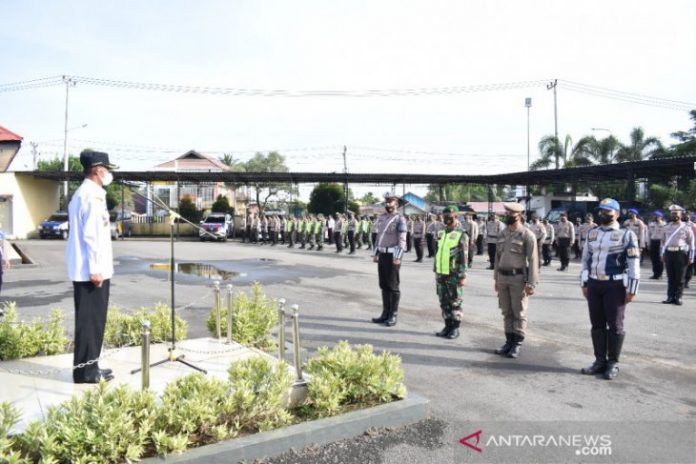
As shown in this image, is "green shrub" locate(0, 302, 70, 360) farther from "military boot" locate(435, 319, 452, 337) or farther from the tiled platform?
"military boot" locate(435, 319, 452, 337)

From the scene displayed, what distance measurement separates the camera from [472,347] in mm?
6605

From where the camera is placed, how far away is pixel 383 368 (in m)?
4.39

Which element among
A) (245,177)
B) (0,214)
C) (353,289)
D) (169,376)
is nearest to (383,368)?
(169,376)

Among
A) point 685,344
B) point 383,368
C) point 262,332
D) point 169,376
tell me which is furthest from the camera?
point 685,344

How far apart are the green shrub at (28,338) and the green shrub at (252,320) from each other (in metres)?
1.65

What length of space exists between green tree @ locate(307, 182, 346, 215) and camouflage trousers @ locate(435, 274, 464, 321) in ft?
118

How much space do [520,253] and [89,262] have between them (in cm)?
463

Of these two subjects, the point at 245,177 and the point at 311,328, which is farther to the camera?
the point at 245,177

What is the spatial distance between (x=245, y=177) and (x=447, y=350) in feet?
90.3

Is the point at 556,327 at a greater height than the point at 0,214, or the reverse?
the point at 0,214

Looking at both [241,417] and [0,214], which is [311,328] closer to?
[241,417]

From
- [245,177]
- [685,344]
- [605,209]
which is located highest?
[245,177]

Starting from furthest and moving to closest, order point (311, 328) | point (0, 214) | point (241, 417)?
point (0, 214)
point (311, 328)
point (241, 417)

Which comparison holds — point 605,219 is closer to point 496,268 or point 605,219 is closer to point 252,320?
point 496,268
